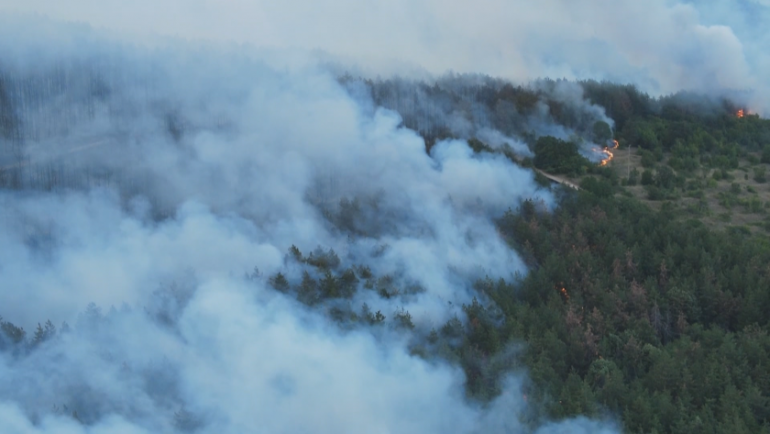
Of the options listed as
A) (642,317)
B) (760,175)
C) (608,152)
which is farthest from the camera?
(608,152)

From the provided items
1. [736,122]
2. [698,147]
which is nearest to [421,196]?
[698,147]

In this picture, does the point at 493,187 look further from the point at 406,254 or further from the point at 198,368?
the point at 198,368

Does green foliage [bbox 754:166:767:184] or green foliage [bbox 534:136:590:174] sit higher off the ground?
green foliage [bbox 754:166:767:184]

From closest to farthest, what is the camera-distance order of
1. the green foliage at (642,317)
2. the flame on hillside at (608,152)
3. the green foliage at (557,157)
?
the green foliage at (642,317) → the green foliage at (557,157) → the flame on hillside at (608,152)

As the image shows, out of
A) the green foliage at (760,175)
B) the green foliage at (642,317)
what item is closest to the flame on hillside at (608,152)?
the green foliage at (760,175)

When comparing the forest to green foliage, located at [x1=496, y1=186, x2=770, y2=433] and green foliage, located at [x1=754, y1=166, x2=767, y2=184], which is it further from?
green foliage, located at [x1=754, y1=166, x2=767, y2=184]

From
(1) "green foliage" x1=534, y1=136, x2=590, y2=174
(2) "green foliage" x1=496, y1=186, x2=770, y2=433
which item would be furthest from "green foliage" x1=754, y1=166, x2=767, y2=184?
(2) "green foliage" x1=496, y1=186, x2=770, y2=433

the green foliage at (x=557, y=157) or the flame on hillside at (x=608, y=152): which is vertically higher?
the flame on hillside at (x=608, y=152)

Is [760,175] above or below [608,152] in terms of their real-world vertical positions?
below

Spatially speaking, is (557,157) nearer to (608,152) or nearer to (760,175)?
(608,152)

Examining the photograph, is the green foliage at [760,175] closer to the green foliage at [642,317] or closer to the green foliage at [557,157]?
the green foliage at [557,157]

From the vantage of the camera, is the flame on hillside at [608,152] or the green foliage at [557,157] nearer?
the green foliage at [557,157]

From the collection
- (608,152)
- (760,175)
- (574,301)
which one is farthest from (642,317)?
(608,152)
